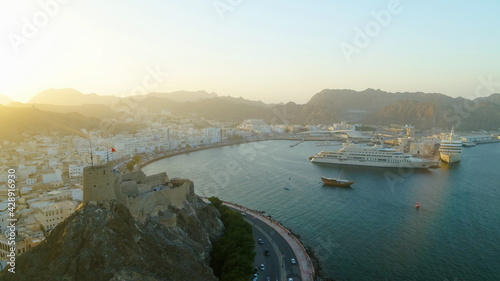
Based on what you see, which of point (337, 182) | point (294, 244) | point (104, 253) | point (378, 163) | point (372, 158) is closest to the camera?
point (104, 253)

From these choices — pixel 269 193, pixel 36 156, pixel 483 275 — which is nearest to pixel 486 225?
pixel 483 275

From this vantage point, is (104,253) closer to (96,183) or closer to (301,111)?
(96,183)

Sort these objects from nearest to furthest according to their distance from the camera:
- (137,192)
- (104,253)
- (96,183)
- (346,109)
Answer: (104,253) < (96,183) < (137,192) < (346,109)

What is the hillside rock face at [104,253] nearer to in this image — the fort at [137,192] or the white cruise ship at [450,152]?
the fort at [137,192]

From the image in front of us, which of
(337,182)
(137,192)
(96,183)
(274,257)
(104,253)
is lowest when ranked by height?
(274,257)

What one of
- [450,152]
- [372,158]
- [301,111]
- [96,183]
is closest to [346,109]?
[301,111]

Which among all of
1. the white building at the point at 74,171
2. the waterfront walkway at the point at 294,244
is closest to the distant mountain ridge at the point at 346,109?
the white building at the point at 74,171

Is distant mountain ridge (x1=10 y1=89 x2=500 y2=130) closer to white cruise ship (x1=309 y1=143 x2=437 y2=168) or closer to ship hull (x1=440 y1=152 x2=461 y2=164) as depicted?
ship hull (x1=440 y1=152 x2=461 y2=164)
